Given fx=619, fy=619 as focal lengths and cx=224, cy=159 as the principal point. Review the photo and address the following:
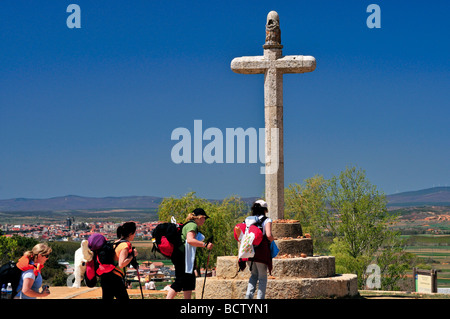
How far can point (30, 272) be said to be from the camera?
9312 millimetres

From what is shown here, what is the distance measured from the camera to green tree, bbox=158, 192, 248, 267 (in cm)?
4241

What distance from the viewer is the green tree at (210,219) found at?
42.4 meters

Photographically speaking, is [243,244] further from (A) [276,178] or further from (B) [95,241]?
(A) [276,178]

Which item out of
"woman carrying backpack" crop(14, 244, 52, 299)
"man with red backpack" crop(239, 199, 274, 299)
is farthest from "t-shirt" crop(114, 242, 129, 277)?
"man with red backpack" crop(239, 199, 274, 299)

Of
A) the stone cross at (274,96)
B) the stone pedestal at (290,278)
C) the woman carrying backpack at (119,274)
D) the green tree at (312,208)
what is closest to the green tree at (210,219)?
the green tree at (312,208)

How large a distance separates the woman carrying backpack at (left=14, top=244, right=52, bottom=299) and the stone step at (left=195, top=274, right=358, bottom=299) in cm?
589

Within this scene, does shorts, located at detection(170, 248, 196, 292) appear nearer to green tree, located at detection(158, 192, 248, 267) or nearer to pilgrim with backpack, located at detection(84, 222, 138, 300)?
pilgrim with backpack, located at detection(84, 222, 138, 300)

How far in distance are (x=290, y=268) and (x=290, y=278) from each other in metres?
0.24

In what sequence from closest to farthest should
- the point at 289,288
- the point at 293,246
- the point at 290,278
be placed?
the point at 289,288, the point at 290,278, the point at 293,246

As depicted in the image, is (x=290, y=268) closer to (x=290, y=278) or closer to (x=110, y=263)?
(x=290, y=278)

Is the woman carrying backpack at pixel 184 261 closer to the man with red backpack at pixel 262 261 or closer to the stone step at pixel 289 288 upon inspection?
the man with red backpack at pixel 262 261

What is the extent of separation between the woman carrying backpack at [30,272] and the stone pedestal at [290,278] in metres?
5.94

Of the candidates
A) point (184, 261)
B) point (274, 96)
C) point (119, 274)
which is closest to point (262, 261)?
point (184, 261)
